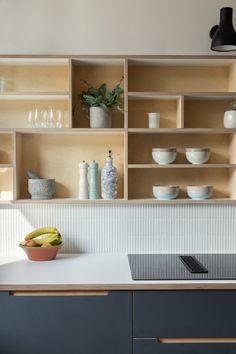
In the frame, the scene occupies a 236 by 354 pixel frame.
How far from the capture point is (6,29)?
2688 mm

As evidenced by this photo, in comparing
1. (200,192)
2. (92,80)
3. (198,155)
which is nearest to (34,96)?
(92,80)

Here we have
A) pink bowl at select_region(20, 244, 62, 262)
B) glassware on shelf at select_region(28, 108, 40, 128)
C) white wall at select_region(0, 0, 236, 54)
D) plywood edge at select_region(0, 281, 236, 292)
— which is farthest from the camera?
white wall at select_region(0, 0, 236, 54)

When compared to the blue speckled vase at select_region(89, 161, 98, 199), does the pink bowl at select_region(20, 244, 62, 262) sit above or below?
below

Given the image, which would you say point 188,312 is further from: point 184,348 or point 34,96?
point 34,96

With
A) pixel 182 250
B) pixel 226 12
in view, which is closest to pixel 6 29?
pixel 226 12

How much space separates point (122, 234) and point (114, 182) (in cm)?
37

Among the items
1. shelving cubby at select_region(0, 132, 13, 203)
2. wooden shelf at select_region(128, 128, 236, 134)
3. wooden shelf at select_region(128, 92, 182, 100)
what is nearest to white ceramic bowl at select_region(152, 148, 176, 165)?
wooden shelf at select_region(128, 128, 236, 134)

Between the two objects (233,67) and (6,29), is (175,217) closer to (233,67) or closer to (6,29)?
(233,67)

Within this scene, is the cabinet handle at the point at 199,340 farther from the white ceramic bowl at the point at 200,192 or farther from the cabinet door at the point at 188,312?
the white ceramic bowl at the point at 200,192

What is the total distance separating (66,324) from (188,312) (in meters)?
0.60

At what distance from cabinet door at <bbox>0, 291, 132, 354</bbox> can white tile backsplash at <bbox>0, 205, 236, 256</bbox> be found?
2.27ft

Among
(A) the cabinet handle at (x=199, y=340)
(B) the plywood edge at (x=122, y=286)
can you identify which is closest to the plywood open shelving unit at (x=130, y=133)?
→ (B) the plywood edge at (x=122, y=286)

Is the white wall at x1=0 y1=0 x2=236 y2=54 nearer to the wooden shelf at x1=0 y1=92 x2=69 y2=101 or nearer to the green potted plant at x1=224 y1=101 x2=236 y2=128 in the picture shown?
the wooden shelf at x1=0 y1=92 x2=69 y2=101

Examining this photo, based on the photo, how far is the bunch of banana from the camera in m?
2.48
